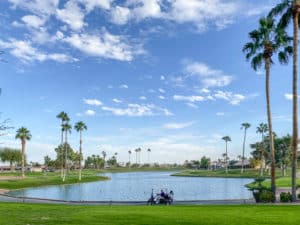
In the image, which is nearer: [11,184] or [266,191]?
[266,191]

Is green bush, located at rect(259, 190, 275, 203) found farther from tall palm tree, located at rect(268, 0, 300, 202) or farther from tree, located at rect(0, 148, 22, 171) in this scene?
tree, located at rect(0, 148, 22, 171)

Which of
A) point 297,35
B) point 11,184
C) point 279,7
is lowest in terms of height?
point 11,184

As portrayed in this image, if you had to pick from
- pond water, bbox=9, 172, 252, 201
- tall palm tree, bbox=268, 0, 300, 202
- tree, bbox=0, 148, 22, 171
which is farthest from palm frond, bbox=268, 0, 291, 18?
tree, bbox=0, 148, 22, 171

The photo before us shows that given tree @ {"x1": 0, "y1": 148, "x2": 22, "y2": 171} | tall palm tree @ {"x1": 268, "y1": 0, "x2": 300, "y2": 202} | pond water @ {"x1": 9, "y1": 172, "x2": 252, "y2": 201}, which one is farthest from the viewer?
tree @ {"x1": 0, "y1": 148, "x2": 22, "y2": 171}

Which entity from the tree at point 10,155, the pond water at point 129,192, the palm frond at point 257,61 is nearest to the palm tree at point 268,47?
the palm frond at point 257,61

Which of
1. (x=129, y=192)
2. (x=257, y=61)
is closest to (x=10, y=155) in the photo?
(x=129, y=192)

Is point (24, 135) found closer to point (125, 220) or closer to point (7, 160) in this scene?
point (7, 160)

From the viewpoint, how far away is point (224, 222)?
1836 centimetres

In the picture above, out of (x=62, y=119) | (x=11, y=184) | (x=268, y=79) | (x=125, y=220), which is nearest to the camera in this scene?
(x=125, y=220)

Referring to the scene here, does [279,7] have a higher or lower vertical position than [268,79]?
higher

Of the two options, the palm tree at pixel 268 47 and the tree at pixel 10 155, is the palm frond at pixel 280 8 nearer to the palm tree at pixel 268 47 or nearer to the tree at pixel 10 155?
the palm tree at pixel 268 47

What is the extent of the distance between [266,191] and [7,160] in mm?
166424

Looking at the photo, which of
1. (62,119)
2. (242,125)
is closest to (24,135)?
(62,119)

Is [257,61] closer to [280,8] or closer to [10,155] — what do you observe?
[280,8]
